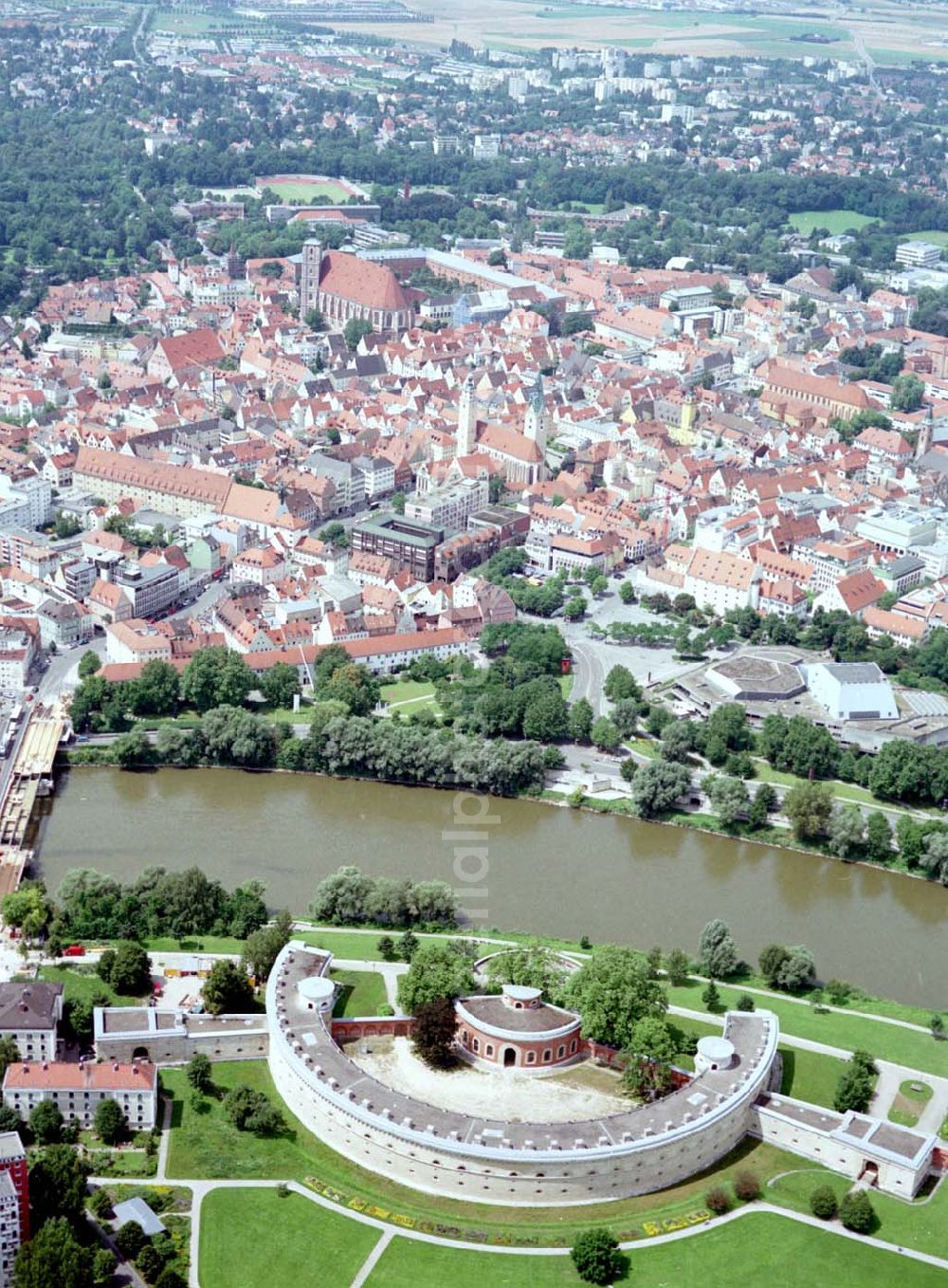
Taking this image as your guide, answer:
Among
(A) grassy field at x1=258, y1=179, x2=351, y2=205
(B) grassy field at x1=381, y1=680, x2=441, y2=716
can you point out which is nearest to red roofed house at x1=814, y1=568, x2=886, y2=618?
(B) grassy field at x1=381, y1=680, x2=441, y2=716

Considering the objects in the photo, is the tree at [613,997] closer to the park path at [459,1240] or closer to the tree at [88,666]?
the park path at [459,1240]

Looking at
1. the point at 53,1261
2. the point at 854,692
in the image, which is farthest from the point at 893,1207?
the point at 854,692

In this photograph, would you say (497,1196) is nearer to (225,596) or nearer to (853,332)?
(225,596)

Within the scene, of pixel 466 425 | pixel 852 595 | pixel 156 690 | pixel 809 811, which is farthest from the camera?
pixel 466 425

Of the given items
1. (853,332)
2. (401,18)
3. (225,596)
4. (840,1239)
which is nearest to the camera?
(840,1239)

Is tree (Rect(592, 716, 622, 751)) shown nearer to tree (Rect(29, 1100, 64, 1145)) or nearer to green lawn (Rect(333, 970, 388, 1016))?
green lawn (Rect(333, 970, 388, 1016))

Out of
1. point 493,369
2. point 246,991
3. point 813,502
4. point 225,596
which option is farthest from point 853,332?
point 246,991

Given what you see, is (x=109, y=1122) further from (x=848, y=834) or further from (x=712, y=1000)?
(x=848, y=834)
